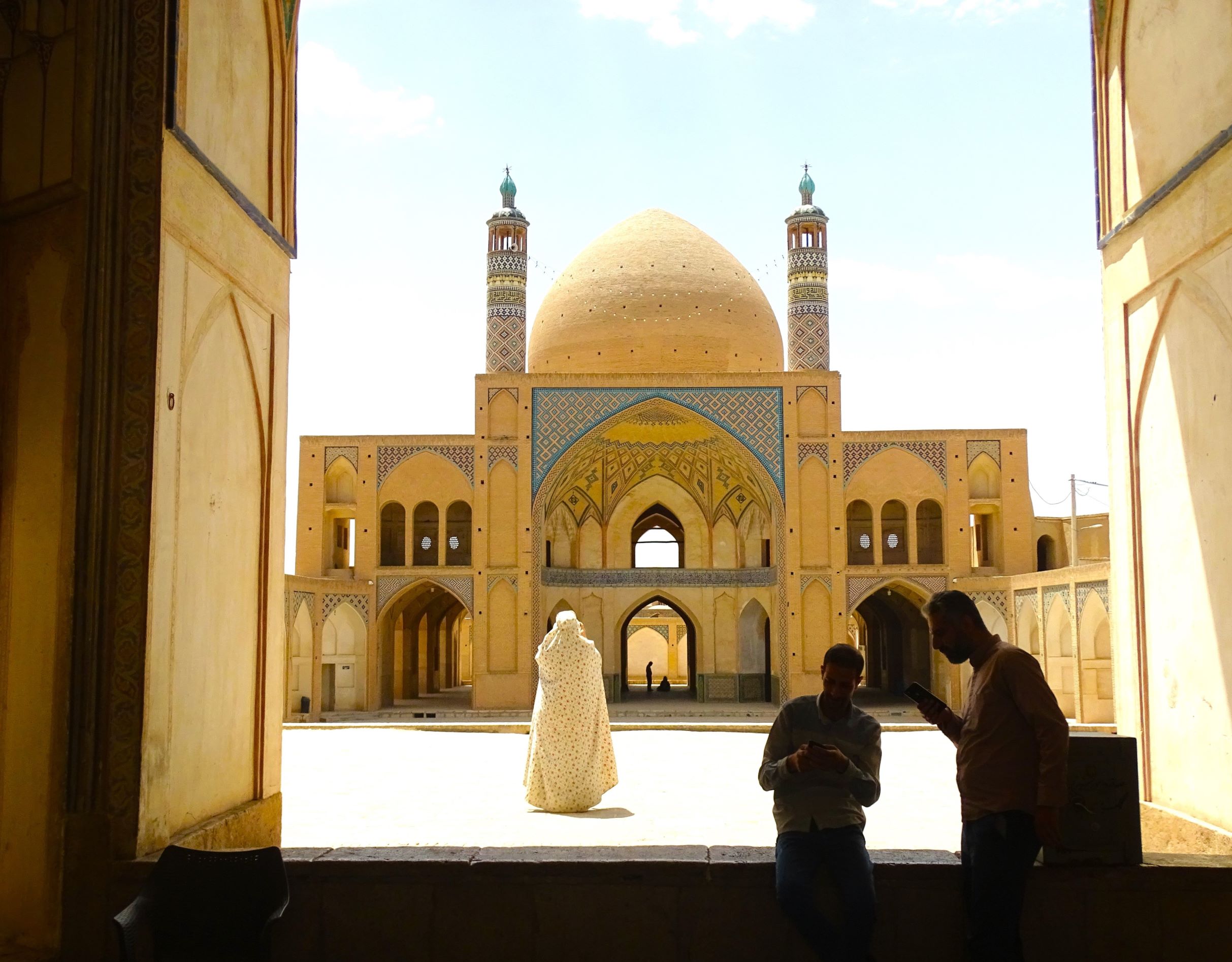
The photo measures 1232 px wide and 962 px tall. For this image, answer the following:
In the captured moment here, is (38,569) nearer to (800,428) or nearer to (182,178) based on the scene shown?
(182,178)

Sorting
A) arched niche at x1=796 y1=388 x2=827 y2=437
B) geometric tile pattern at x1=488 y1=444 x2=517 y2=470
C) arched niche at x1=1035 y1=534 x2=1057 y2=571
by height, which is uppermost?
arched niche at x1=796 y1=388 x2=827 y2=437

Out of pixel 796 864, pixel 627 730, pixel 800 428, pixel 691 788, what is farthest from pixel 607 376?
pixel 796 864

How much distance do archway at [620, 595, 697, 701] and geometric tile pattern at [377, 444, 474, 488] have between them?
4.75 m

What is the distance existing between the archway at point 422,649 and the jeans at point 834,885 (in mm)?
15936

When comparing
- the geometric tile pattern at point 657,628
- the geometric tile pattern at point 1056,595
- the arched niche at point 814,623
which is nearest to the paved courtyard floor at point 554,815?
the geometric tile pattern at point 1056,595

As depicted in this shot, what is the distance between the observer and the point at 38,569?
12.7 ft

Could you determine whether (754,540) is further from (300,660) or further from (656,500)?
(300,660)

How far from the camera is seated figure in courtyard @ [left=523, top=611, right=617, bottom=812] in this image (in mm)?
8422

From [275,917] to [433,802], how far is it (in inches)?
230

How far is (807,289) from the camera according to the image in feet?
72.2

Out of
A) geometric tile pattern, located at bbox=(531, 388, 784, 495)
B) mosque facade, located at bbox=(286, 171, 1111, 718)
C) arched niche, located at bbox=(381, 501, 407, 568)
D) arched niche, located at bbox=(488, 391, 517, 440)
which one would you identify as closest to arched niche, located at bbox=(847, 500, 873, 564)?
mosque facade, located at bbox=(286, 171, 1111, 718)

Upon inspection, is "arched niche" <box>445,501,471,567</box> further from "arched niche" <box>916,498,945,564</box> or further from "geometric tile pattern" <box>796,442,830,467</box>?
"arched niche" <box>916,498,945,564</box>

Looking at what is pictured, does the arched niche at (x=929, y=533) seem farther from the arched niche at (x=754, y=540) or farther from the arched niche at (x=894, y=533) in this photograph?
the arched niche at (x=754, y=540)

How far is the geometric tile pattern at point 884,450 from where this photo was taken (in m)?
20.3
